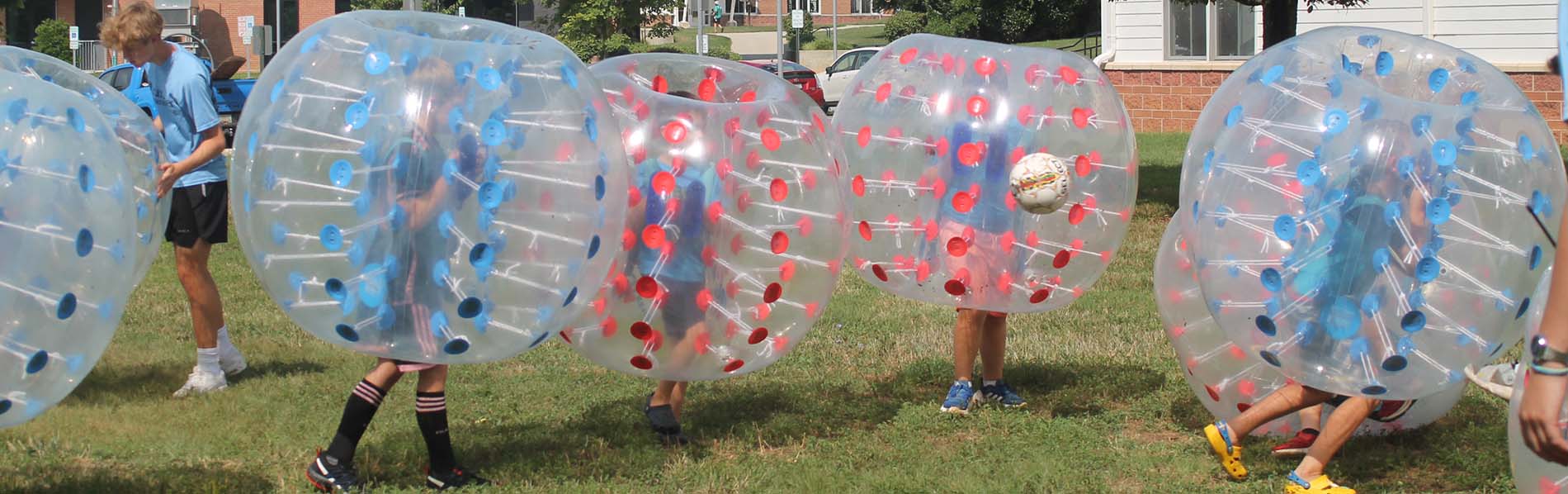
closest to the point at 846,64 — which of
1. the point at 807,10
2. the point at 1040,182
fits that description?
the point at 1040,182

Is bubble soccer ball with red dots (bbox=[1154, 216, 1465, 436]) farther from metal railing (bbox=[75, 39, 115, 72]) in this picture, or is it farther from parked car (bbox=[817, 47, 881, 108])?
metal railing (bbox=[75, 39, 115, 72])

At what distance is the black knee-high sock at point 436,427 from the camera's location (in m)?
4.75

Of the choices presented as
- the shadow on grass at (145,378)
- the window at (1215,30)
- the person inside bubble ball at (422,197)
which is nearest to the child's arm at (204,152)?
the shadow on grass at (145,378)

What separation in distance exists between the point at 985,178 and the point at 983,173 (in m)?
0.02

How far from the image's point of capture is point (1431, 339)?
4.37m

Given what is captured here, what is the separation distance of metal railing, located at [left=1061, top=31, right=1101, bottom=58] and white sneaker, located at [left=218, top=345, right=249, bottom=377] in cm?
2549

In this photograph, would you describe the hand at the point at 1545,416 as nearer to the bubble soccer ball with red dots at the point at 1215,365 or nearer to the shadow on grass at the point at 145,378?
the bubble soccer ball with red dots at the point at 1215,365

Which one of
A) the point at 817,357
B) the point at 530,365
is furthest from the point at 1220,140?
the point at 530,365

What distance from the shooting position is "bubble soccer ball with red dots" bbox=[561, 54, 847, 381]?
4703 mm

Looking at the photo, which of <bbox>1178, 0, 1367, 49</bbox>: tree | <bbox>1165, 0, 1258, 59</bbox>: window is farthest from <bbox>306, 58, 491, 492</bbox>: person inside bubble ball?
<bbox>1165, 0, 1258, 59</bbox>: window

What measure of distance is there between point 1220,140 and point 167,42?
418cm

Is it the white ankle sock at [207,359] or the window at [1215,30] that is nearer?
the white ankle sock at [207,359]

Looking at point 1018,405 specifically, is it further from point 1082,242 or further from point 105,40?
point 105,40

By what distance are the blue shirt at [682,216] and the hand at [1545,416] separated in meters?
2.61
